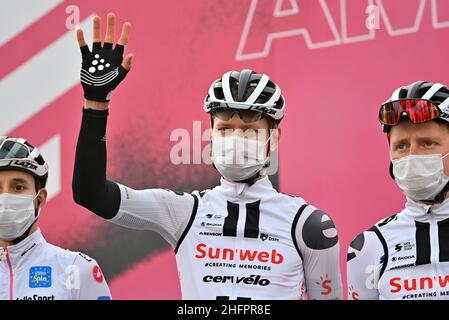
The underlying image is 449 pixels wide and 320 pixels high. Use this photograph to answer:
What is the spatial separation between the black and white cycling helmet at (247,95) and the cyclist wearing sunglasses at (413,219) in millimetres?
458

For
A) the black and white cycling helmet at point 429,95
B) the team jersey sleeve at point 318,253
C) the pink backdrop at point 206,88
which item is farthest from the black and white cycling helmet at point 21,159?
the black and white cycling helmet at point 429,95

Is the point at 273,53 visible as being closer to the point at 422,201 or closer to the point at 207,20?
the point at 207,20

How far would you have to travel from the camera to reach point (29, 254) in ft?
12.4

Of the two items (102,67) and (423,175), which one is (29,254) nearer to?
(102,67)

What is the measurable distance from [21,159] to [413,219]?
168cm

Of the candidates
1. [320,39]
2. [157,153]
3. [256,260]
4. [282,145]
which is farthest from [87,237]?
[256,260]

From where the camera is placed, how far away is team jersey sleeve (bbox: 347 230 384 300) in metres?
3.25

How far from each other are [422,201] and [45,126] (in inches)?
109

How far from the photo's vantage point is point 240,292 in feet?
10.7

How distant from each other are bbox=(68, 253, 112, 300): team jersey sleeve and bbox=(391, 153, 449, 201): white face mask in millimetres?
1359

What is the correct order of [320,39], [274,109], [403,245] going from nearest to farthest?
[403,245], [274,109], [320,39]

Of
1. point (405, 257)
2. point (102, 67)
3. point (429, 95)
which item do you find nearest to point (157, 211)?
point (102, 67)

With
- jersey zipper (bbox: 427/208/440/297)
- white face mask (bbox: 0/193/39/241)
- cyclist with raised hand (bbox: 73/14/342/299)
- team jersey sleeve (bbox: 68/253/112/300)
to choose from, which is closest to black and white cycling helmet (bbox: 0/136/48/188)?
white face mask (bbox: 0/193/39/241)

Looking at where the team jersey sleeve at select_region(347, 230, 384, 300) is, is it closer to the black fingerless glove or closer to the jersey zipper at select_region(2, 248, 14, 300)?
the black fingerless glove
